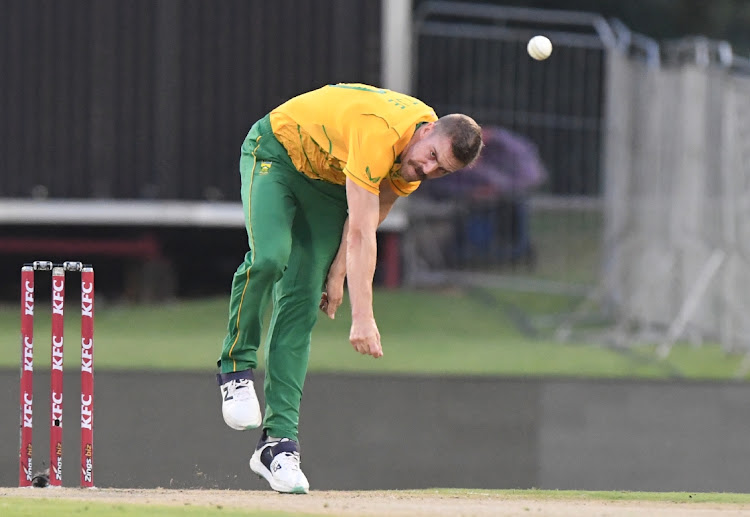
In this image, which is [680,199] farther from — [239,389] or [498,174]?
[239,389]

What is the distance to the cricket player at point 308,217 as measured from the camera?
530cm

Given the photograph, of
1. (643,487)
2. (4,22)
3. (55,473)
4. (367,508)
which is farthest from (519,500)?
(4,22)

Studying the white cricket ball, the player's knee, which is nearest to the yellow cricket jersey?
the player's knee

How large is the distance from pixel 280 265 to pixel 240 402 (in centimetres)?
55

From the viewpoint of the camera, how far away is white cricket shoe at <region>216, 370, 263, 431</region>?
562 centimetres

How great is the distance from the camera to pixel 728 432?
8250mm

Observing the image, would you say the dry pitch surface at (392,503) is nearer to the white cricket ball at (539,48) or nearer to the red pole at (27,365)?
the red pole at (27,365)

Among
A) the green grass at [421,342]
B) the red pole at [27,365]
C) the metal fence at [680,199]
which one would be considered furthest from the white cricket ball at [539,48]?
the metal fence at [680,199]

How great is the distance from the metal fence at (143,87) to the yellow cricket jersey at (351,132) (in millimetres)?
8026

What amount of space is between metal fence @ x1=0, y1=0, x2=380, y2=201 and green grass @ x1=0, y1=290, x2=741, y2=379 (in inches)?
50.1

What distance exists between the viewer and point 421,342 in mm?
12094

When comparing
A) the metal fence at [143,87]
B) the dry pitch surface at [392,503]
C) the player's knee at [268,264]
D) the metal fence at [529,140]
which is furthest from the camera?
the metal fence at [529,140]

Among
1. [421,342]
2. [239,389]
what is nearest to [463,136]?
[239,389]

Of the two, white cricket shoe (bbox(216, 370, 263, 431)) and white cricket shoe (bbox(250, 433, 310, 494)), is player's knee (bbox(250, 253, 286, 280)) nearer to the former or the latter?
white cricket shoe (bbox(216, 370, 263, 431))
